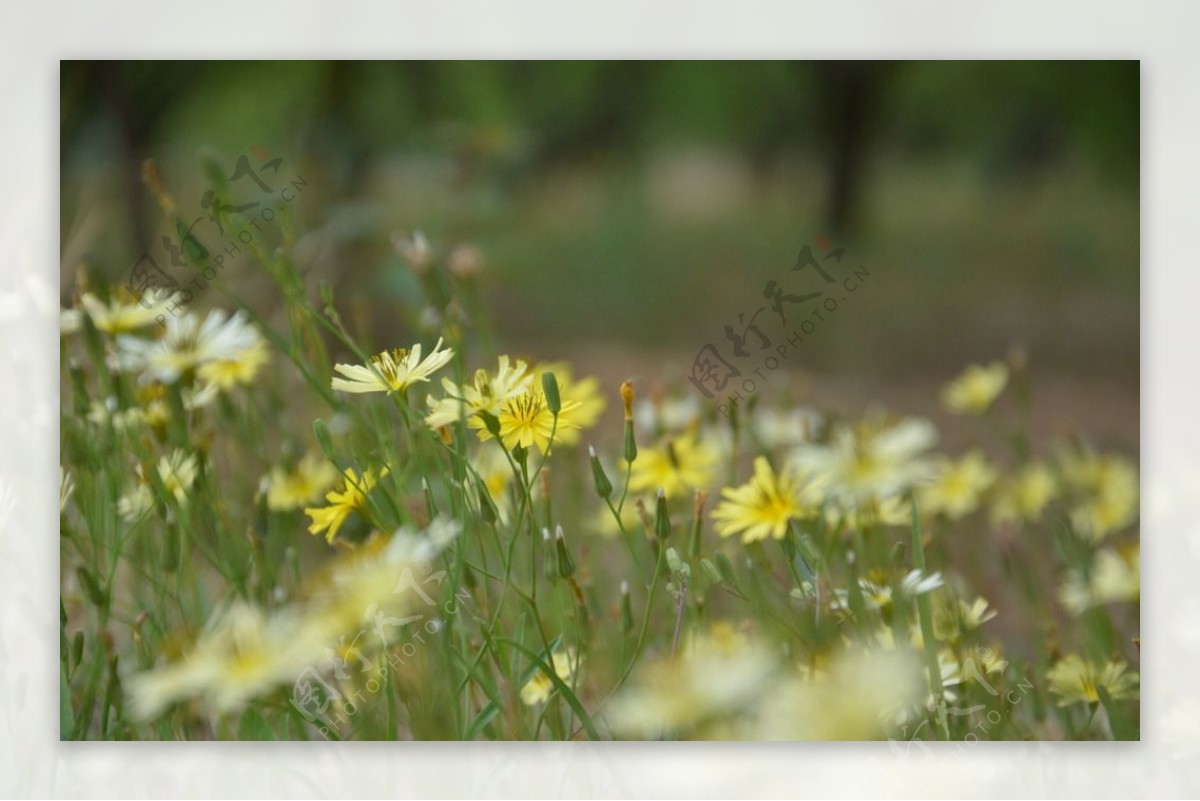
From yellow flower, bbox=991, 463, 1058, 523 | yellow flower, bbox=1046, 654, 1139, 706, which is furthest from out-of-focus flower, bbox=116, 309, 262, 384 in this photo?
yellow flower, bbox=1046, 654, 1139, 706

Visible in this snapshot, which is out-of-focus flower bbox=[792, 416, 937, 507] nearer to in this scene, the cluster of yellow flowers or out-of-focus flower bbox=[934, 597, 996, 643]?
the cluster of yellow flowers

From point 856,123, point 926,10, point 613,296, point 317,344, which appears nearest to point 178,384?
point 317,344

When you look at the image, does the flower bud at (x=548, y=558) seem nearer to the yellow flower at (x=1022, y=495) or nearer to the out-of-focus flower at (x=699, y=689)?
the out-of-focus flower at (x=699, y=689)

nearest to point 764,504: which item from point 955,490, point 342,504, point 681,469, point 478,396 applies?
point 681,469

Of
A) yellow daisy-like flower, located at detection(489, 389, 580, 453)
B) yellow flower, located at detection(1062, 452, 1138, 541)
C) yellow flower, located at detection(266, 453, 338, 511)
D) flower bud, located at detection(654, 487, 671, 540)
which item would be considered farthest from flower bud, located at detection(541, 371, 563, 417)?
yellow flower, located at detection(1062, 452, 1138, 541)

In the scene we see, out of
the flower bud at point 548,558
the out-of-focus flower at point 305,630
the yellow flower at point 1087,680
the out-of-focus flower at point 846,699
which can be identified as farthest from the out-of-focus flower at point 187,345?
the yellow flower at point 1087,680

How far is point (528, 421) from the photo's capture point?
3.92 ft

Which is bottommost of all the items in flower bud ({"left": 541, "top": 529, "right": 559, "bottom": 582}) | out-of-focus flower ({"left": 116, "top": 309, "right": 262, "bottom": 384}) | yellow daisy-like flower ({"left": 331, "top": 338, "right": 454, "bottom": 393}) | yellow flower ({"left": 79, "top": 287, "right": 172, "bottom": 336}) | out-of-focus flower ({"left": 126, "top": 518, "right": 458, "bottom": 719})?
out-of-focus flower ({"left": 126, "top": 518, "right": 458, "bottom": 719})

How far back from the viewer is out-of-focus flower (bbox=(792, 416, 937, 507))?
4.03 feet

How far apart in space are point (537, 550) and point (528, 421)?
127mm

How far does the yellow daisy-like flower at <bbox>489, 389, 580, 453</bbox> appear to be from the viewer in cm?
119

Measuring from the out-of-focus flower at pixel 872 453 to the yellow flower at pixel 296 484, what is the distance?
1.54 feet

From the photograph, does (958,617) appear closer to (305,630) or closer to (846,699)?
(846,699)

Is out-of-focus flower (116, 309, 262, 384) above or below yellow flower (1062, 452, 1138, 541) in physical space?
above
